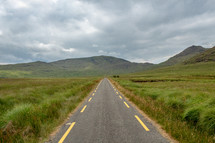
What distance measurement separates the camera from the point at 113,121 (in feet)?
18.7

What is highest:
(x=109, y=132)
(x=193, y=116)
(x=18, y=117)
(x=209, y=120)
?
(x=18, y=117)

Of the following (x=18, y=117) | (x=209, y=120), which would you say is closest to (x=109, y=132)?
(x=209, y=120)

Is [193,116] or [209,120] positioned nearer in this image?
[209,120]

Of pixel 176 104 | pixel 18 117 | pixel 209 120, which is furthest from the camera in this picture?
pixel 176 104

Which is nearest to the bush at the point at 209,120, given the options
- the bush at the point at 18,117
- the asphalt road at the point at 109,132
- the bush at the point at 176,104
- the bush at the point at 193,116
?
the bush at the point at 193,116

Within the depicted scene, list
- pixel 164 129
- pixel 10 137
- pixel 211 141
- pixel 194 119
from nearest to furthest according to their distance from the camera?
pixel 211 141
pixel 10 137
pixel 164 129
pixel 194 119

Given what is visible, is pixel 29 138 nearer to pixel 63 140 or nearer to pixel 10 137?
pixel 10 137

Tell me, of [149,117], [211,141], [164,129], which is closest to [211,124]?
[211,141]

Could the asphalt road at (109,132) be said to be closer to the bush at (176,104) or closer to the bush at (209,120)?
the bush at (209,120)

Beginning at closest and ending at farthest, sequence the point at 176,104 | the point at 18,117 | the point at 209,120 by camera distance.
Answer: the point at 209,120 < the point at 18,117 < the point at 176,104

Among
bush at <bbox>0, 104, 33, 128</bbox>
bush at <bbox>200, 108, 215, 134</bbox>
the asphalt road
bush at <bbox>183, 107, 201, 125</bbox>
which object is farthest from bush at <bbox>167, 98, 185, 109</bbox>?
bush at <bbox>0, 104, 33, 128</bbox>

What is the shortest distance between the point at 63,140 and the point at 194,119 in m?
5.97

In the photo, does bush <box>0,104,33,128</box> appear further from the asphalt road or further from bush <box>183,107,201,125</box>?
bush <box>183,107,201,125</box>

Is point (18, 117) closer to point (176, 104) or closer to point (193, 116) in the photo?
point (193, 116)
